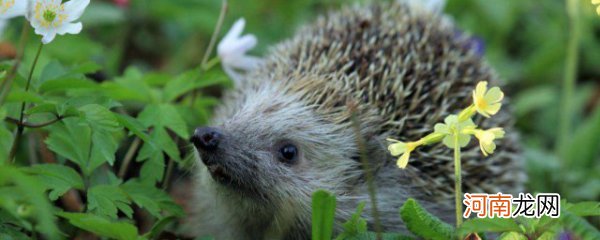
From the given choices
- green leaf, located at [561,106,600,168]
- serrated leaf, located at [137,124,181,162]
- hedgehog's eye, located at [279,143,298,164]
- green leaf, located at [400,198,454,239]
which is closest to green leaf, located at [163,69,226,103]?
serrated leaf, located at [137,124,181,162]

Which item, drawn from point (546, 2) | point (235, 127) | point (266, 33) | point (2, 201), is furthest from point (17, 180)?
point (546, 2)

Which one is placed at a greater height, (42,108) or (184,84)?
(184,84)

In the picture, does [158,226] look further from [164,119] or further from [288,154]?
[288,154]

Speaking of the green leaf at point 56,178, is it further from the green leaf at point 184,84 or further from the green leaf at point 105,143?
the green leaf at point 184,84

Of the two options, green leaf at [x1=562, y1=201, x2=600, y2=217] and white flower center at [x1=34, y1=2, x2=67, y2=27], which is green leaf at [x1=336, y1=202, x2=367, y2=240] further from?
white flower center at [x1=34, y1=2, x2=67, y2=27]

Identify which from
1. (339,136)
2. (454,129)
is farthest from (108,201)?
(454,129)

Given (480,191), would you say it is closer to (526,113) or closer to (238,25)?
(238,25)

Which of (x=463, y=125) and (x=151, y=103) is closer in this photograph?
(x=463, y=125)
